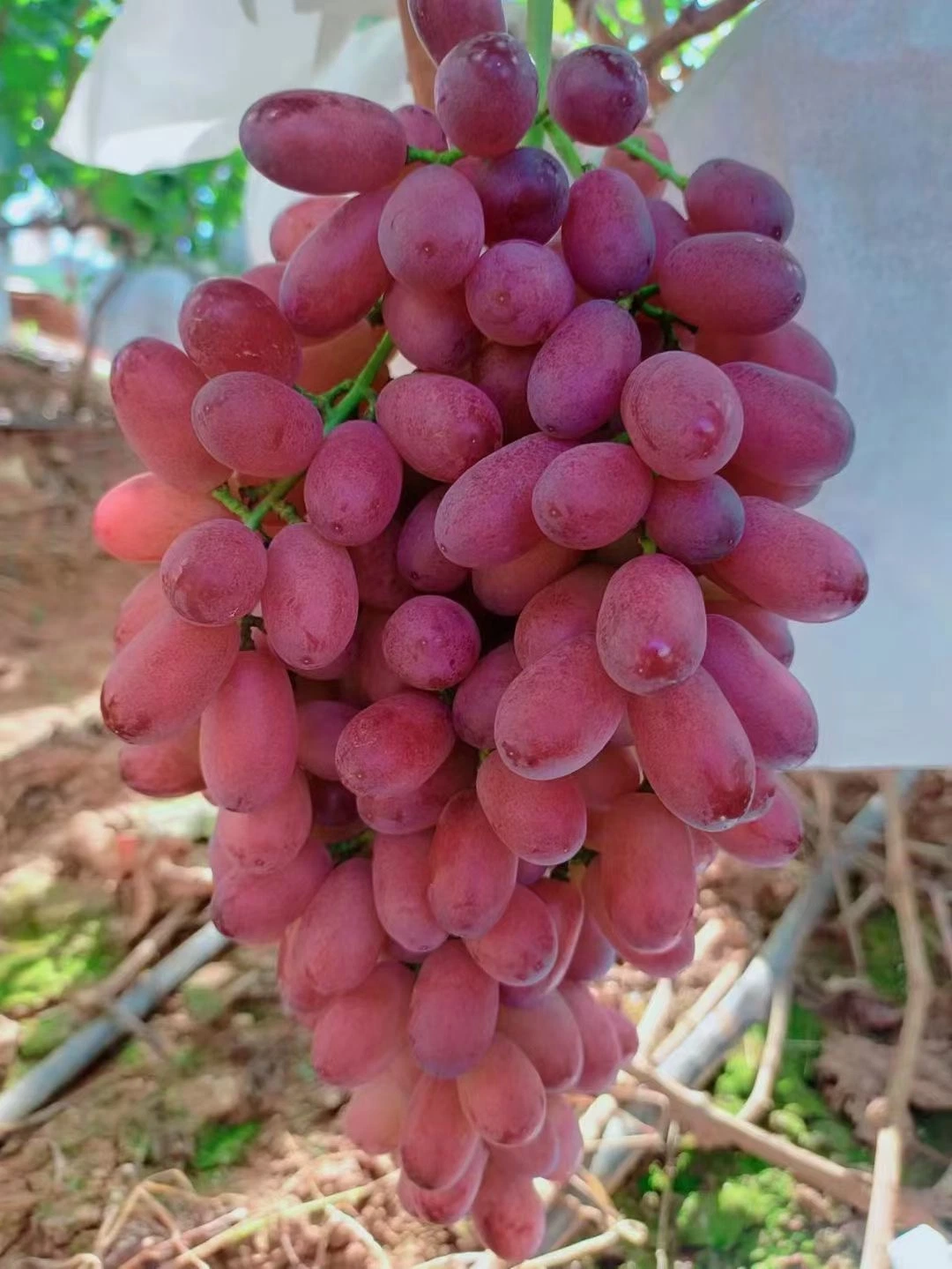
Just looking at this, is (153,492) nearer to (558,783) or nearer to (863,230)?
(558,783)

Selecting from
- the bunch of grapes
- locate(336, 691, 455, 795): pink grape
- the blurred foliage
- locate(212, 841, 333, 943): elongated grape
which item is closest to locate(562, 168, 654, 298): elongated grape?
the bunch of grapes

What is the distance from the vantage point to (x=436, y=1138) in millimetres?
508

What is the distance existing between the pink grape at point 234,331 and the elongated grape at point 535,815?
211mm

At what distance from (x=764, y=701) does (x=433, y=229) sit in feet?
0.78

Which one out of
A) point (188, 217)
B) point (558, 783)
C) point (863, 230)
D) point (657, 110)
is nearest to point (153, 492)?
point (558, 783)

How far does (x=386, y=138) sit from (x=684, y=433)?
0.20m

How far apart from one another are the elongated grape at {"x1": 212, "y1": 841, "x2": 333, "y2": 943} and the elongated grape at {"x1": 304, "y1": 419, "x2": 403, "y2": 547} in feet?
0.61

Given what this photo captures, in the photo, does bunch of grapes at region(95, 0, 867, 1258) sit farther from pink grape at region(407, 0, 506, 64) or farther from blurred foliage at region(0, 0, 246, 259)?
blurred foliage at region(0, 0, 246, 259)

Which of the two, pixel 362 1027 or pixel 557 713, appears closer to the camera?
pixel 557 713

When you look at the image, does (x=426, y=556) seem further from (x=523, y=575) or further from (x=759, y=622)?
(x=759, y=622)

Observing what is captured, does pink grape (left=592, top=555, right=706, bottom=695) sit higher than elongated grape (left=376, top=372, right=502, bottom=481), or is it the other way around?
elongated grape (left=376, top=372, right=502, bottom=481)

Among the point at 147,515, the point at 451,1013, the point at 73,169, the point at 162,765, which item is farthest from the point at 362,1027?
the point at 73,169

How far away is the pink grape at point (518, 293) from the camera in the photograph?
1.30ft

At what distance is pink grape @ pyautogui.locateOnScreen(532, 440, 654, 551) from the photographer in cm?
A: 37
